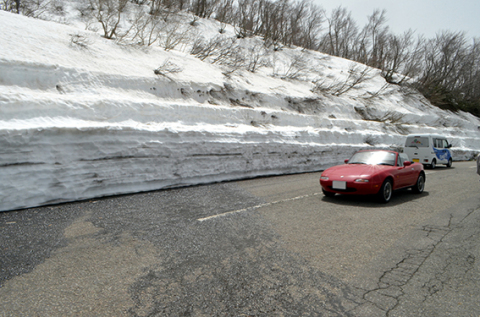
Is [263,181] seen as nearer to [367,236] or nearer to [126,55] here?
[367,236]

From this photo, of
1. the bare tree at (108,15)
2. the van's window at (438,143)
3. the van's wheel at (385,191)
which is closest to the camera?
the van's wheel at (385,191)

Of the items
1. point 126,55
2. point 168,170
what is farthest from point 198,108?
point 126,55

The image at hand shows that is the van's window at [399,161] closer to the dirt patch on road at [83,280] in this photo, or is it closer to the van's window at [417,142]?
the dirt patch on road at [83,280]

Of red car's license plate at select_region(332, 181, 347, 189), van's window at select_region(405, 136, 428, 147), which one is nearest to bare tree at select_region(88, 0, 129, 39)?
red car's license plate at select_region(332, 181, 347, 189)

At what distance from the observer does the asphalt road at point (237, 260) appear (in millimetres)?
2971

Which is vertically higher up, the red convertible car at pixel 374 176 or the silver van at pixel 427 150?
the silver van at pixel 427 150

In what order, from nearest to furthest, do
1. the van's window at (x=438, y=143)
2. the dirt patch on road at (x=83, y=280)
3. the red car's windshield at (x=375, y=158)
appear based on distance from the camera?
1. the dirt patch on road at (x=83, y=280)
2. the red car's windshield at (x=375, y=158)
3. the van's window at (x=438, y=143)

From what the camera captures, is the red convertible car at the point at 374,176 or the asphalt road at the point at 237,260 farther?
the red convertible car at the point at 374,176

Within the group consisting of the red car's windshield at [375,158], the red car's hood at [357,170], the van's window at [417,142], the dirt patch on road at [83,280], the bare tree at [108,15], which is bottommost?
the dirt patch on road at [83,280]

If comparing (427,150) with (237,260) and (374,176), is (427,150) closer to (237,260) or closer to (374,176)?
(374,176)

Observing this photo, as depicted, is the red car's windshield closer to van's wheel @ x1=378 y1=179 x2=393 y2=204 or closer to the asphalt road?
van's wheel @ x1=378 y1=179 x2=393 y2=204

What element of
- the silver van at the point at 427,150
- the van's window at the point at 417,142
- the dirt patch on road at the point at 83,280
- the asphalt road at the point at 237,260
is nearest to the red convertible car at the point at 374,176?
the asphalt road at the point at 237,260

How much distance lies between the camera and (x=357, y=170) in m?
7.67

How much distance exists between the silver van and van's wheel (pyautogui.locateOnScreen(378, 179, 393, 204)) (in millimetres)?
9745
